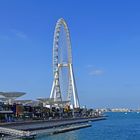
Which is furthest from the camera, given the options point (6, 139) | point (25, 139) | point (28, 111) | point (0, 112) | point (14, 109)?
point (28, 111)

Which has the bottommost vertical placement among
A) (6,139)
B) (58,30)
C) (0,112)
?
(6,139)

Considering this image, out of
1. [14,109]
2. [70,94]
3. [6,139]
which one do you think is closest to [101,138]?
[6,139]

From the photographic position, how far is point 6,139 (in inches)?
2169

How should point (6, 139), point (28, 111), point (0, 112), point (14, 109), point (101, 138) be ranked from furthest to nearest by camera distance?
point (28, 111), point (14, 109), point (0, 112), point (101, 138), point (6, 139)

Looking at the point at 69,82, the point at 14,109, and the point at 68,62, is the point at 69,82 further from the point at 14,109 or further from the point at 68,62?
the point at 14,109

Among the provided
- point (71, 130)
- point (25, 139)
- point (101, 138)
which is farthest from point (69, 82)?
point (25, 139)

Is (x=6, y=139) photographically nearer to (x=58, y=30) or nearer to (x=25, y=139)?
(x=25, y=139)

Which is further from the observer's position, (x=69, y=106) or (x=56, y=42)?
(x=69, y=106)

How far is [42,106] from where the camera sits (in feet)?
459

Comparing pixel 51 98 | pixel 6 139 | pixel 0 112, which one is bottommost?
pixel 6 139

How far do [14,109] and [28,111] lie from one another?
44.4 feet

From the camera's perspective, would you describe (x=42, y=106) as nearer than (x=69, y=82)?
No

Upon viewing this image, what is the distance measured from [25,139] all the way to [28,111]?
61.7 metres

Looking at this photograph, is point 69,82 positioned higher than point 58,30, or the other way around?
point 58,30
